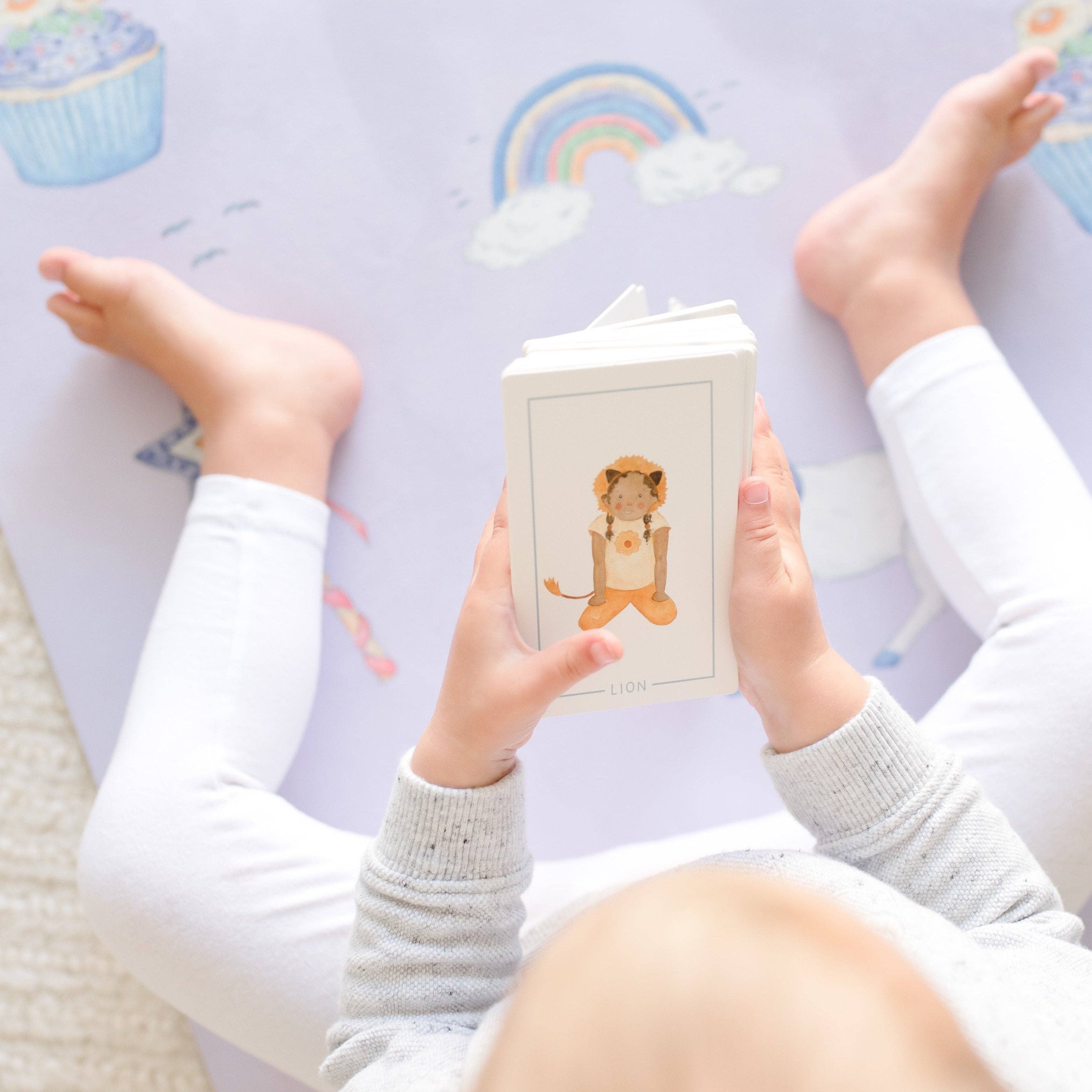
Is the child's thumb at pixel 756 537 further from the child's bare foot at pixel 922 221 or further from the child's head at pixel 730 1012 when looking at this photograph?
the child's bare foot at pixel 922 221

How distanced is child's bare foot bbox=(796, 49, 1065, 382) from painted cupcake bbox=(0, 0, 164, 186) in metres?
0.61

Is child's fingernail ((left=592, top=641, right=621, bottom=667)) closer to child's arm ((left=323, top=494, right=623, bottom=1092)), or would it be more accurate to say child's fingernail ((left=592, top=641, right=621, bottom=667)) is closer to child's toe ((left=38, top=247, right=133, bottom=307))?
child's arm ((left=323, top=494, right=623, bottom=1092))

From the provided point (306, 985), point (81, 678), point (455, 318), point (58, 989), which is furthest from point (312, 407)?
point (58, 989)

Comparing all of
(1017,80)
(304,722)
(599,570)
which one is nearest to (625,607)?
(599,570)

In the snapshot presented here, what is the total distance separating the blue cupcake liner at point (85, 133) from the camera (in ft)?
2.92

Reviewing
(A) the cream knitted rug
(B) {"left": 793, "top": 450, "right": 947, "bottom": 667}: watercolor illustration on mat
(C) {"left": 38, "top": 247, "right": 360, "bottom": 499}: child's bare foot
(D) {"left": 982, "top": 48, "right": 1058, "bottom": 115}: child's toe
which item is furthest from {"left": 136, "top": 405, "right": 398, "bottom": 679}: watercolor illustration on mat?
(D) {"left": 982, "top": 48, "right": 1058, "bottom": 115}: child's toe

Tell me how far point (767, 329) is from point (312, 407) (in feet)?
1.34

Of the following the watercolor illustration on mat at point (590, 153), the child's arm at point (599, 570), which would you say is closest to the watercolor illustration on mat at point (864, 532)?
the watercolor illustration on mat at point (590, 153)

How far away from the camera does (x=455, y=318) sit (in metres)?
0.89

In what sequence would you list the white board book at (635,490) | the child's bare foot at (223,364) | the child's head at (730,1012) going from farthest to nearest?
the child's bare foot at (223,364)
the white board book at (635,490)
the child's head at (730,1012)

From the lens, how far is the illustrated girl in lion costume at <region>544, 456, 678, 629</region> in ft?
1.75

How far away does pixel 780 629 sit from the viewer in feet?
1.84

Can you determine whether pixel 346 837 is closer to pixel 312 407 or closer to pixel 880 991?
pixel 312 407

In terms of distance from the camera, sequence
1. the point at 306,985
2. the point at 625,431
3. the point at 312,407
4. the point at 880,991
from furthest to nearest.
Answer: the point at 312,407
the point at 306,985
the point at 625,431
the point at 880,991
